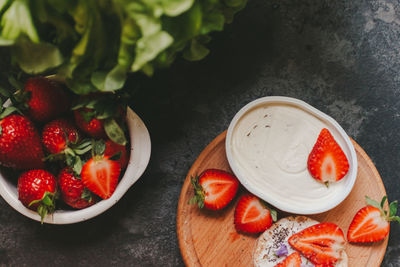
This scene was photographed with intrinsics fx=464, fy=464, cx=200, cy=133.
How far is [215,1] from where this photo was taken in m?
0.90

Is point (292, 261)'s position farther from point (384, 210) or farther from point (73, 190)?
point (73, 190)

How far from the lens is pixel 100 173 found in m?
1.03

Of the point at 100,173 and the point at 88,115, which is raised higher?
the point at 88,115

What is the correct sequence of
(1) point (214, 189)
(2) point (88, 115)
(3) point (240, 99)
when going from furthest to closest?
1. (3) point (240, 99)
2. (1) point (214, 189)
3. (2) point (88, 115)

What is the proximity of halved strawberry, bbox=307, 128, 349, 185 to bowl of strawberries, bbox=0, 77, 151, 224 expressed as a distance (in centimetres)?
41

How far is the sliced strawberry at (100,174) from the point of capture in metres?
1.02

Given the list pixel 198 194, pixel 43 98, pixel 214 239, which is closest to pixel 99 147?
pixel 43 98

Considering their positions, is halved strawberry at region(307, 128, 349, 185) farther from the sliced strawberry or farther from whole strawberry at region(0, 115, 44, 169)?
whole strawberry at region(0, 115, 44, 169)

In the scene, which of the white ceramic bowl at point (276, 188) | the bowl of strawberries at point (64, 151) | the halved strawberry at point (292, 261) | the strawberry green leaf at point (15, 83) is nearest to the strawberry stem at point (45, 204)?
the bowl of strawberries at point (64, 151)

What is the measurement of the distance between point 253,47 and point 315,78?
19 centimetres

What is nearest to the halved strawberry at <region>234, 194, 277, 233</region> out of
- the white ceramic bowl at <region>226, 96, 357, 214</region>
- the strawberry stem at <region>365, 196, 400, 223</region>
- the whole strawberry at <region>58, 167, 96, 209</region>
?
the white ceramic bowl at <region>226, 96, 357, 214</region>

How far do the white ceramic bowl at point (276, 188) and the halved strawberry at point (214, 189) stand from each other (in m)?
0.04

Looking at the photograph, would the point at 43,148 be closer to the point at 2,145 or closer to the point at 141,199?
the point at 2,145

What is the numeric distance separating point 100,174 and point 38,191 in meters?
0.14
